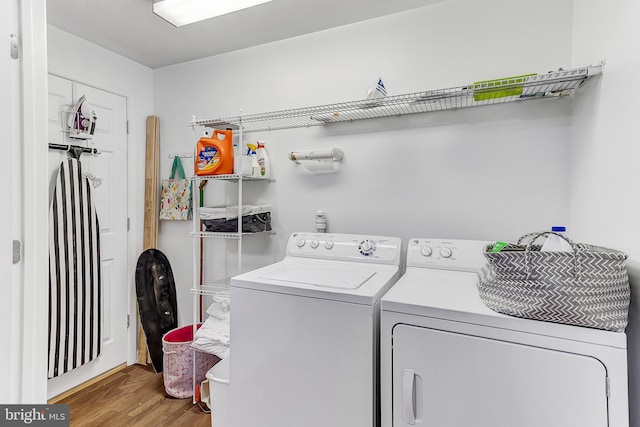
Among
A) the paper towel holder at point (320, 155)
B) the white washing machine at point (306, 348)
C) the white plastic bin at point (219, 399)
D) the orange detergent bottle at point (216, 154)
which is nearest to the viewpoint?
the white washing machine at point (306, 348)

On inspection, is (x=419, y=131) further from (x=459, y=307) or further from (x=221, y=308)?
(x=221, y=308)

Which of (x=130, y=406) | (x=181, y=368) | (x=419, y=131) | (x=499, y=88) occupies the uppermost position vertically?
(x=499, y=88)

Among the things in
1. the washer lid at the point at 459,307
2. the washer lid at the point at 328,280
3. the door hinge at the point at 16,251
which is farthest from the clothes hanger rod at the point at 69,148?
the washer lid at the point at 459,307

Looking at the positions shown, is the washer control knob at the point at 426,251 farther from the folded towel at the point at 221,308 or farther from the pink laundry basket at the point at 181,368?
the pink laundry basket at the point at 181,368

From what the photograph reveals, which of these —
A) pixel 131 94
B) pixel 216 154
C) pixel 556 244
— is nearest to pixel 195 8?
pixel 216 154

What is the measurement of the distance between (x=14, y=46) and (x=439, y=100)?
1.79m

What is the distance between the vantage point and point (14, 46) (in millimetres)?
1125

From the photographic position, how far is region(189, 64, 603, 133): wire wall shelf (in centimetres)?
140

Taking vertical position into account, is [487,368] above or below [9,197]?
below

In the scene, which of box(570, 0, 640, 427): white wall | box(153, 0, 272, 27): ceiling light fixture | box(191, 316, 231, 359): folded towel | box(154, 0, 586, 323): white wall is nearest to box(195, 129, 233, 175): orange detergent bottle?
box(154, 0, 586, 323): white wall

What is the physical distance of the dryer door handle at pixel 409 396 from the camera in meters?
1.13

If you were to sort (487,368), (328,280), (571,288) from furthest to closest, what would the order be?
(328,280)
(487,368)
(571,288)

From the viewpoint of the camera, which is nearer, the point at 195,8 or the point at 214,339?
the point at 195,8

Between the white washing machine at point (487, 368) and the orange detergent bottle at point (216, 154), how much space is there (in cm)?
Result: 139
